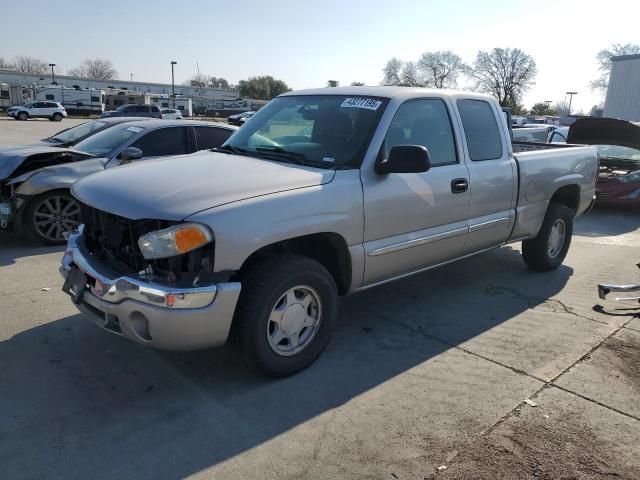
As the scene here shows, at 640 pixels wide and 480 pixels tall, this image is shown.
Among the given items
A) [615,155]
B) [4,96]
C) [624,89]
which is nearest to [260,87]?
[4,96]

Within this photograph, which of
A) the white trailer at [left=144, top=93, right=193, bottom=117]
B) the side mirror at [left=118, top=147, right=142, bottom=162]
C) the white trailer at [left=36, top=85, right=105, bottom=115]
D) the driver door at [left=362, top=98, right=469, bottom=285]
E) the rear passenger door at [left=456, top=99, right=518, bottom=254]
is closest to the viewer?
the driver door at [left=362, top=98, right=469, bottom=285]

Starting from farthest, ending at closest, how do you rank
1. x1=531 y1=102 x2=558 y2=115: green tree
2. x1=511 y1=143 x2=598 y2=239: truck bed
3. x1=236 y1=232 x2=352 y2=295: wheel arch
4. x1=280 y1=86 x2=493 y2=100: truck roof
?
x1=531 y1=102 x2=558 y2=115: green tree
x1=511 y1=143 x2=598 y2=239: truck bed
x1=280 y1=86 x2=493 y2=100: truck roof
x1=236 y1=232 x2=352 y2=295: wheel arch

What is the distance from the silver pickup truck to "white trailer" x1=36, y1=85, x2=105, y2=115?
58.5 metres

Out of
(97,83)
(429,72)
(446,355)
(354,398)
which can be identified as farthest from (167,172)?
(97,83)

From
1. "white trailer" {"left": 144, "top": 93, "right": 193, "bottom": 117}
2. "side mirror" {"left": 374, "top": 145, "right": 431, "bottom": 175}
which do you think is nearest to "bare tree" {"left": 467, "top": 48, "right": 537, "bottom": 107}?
"white trailer" {"left": 144, "top": 93, "right": 193, "bottom": 117}

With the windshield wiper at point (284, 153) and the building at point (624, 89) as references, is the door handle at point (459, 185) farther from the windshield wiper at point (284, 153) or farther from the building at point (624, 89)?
the building at point (624, 89)

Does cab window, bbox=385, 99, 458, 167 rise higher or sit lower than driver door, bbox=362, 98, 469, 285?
higher

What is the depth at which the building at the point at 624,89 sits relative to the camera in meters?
34.1

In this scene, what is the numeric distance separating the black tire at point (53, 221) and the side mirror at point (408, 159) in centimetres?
415

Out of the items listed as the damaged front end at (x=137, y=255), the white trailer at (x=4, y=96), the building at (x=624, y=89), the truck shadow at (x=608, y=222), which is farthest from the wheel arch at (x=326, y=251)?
the white trailer at (x=4, y=96)

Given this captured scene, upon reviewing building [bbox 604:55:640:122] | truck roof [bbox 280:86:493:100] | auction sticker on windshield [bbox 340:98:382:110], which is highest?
building [bbox 604:55:640:122]

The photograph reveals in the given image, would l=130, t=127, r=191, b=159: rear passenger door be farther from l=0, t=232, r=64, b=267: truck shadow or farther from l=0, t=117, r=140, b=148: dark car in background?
l=0, t=232, r=64, b=267: truck shadow

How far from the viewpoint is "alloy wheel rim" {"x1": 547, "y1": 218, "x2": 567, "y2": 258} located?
5984 mm

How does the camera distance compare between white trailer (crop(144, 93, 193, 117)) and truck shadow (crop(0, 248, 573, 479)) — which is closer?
truck shadow (crop(0, 248, 573, 479))
